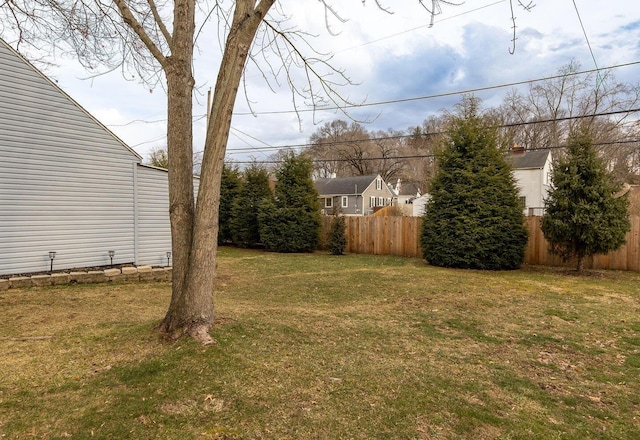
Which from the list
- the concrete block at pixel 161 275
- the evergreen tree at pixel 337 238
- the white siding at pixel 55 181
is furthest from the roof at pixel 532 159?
the white siding at pixel 55 181

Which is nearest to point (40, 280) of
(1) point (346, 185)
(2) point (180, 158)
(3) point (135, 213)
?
(3) point (135, 213)

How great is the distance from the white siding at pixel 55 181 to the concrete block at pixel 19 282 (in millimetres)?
478

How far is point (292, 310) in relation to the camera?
5316 millimetres

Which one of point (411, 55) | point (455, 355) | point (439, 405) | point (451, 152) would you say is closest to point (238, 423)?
point (439, 405)

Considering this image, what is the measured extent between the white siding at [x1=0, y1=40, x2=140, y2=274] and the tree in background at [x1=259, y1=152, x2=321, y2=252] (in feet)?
22.2

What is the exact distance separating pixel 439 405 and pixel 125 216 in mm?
8458

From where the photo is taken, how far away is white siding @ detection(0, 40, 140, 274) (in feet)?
23.0

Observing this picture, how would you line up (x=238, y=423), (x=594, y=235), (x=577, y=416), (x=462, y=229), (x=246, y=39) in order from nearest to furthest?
(x=238, y=423), (x=577, y=416), (x=246, y=39), (x=594, y=235), (x=462, y=229)

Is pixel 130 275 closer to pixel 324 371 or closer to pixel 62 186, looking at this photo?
pixel 62 186

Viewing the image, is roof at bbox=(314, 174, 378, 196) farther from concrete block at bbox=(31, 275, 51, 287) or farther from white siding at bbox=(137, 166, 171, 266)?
concrete block at bbox=(31, 275, 51, 287)

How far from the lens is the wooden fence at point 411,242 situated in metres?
9.85

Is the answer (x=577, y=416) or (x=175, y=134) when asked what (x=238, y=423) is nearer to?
(x=577, y=416)

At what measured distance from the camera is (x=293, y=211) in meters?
14.8

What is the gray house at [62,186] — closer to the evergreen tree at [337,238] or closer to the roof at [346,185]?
the evergreen tree at [337,238]
